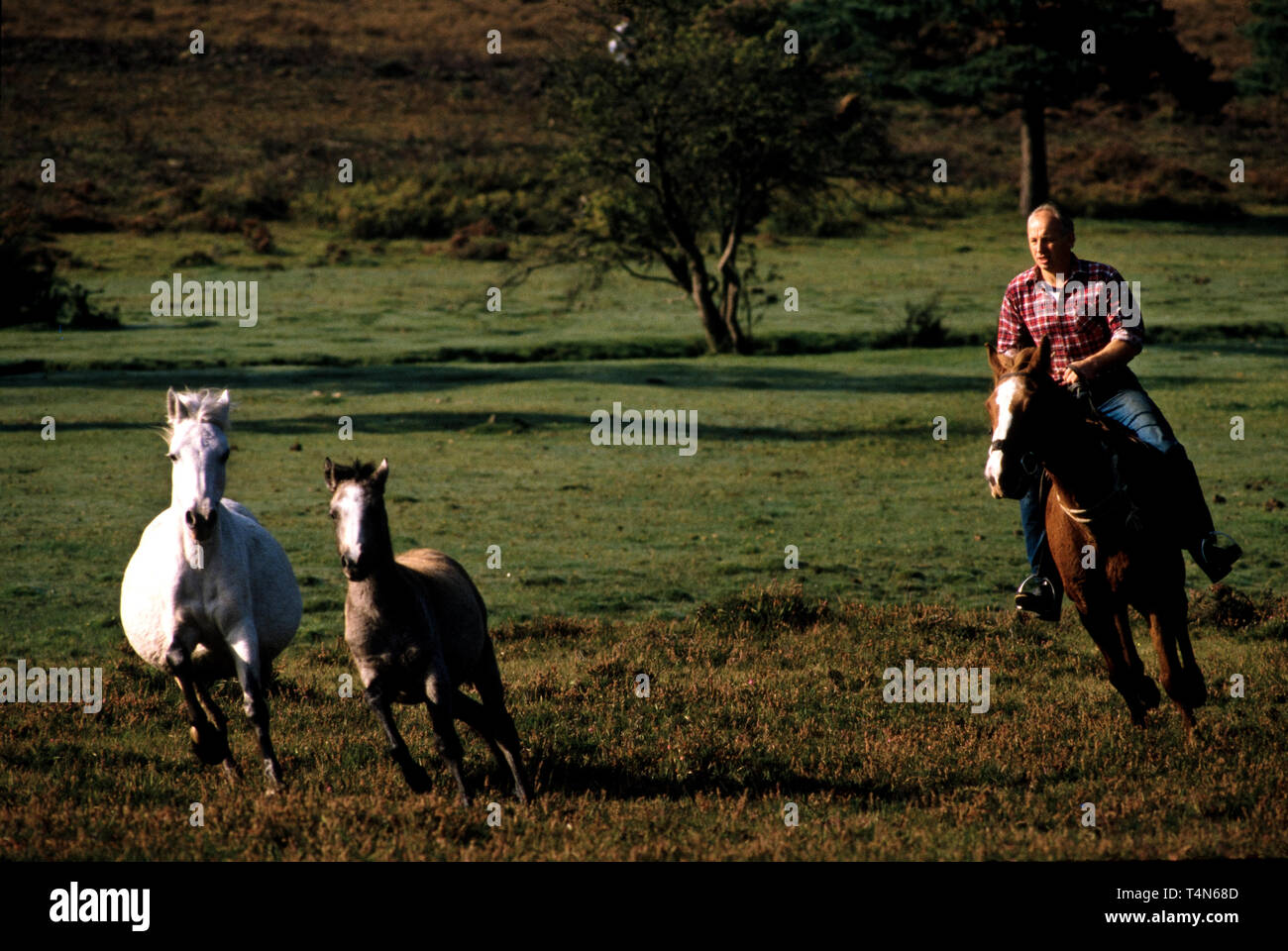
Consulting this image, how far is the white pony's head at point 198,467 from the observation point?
866 cm

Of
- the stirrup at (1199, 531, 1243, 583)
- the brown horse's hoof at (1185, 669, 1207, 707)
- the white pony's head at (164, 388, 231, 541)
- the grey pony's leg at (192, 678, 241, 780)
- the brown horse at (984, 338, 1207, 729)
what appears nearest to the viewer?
the white pony's head at (164, 388, 231, 541)

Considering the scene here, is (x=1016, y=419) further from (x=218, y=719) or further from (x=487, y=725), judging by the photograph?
(x=218, y=719)

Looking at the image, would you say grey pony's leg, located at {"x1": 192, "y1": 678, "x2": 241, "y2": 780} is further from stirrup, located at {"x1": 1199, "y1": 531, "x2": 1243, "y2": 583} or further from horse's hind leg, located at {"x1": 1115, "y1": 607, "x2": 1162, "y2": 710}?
stirrup, located at {"x1": 1199, "y1": 531, "x2": 1243, "y2": 583}

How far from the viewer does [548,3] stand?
12950 centimetres

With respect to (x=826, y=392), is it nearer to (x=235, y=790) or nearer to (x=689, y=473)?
(x=689, y=473)

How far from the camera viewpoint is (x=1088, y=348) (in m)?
10.5

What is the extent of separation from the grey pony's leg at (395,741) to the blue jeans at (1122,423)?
4.58 m

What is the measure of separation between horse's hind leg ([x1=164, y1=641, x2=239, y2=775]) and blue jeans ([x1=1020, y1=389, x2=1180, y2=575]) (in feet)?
18.7

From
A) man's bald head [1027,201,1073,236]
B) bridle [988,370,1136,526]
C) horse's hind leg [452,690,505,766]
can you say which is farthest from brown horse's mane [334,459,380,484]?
man's bald head [1027,201,1073,236]

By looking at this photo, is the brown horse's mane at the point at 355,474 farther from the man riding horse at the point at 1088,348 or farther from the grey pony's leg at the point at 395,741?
the man riding horse at the point at 1088,348

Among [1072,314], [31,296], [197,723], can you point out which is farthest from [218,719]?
[31,296]

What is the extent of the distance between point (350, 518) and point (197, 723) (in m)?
2.11

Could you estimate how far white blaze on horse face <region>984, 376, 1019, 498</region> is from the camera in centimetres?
897

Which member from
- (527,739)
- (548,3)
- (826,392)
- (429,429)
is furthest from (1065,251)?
(548,3)
